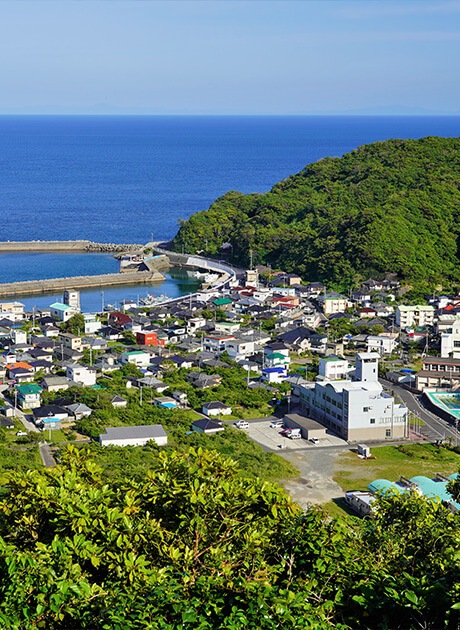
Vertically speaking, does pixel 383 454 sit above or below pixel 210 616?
below

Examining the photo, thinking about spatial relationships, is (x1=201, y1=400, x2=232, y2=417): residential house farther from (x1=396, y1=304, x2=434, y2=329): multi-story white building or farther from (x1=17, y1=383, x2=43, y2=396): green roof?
(x1=396, y1=304, x2=434, y2=329): multi-story white building

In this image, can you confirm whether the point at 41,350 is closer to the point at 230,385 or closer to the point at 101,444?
the point at 230,385

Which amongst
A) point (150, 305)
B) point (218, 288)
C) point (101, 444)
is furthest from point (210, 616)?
point (218, 288)

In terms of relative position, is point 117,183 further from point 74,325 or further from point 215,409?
point 215,409

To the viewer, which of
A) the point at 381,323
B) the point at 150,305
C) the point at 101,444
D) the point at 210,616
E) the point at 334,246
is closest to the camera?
the point at 210,616

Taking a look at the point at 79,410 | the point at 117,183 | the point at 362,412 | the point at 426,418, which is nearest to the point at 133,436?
the point at 79,410

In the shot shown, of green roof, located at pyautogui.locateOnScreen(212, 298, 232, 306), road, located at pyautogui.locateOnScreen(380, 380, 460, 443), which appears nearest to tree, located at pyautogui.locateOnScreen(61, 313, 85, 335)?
green roof, located at pyautogui.locateOnScreen(212, 298, 232, 306)
